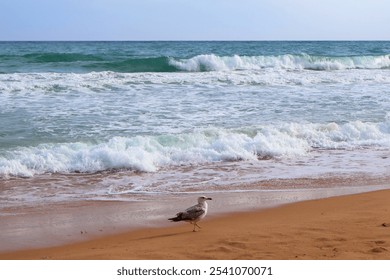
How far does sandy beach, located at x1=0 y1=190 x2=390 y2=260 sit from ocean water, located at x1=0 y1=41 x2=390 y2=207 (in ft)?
4.95

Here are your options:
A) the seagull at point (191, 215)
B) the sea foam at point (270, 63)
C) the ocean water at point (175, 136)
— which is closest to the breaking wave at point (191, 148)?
the ocean water at point (175, 136)

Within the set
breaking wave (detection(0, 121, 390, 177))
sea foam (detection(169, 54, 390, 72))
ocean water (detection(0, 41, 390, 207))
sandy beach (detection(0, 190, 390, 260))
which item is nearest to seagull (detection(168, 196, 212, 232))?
sandy beach (detection(0, 190, 390, 260))

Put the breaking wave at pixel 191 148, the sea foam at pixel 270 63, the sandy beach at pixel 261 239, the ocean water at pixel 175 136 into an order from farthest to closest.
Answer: the sea foam at pixel 270 63
the breaking wave at pixel 191 148
the ocean water at pixel 175 136
the sandy beach at pixel 261 239

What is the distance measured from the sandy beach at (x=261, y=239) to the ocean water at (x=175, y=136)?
1508 mm

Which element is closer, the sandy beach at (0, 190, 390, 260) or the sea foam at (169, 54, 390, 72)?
the sandy beach at (0, 190, 390, 260)

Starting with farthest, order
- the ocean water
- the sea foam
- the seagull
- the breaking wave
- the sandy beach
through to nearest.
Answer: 1. the sea foam
2. the breaking wave
3. the ocean water
4. the seagull
5. the sandy beach

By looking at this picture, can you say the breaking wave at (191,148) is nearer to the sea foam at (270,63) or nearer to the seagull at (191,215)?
the seagull at (191,215)

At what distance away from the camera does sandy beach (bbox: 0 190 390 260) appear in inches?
Answer: 190

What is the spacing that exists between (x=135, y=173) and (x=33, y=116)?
4.92 meters

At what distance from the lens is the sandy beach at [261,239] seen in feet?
15.8

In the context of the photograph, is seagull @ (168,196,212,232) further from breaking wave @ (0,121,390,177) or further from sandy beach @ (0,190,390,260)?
breaking wave @ (0,121,390,177)

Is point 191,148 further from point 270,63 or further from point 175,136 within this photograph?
point 270,63

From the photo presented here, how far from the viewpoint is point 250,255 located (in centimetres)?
475

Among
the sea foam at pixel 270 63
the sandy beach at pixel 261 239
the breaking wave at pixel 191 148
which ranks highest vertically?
the sea foam at pixel 270 63
